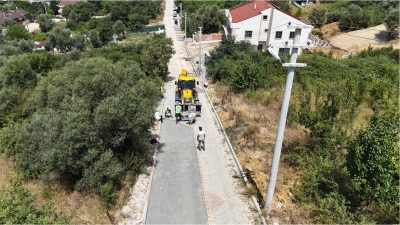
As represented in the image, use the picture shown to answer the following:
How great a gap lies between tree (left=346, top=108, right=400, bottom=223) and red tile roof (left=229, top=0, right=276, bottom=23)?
2825 cm

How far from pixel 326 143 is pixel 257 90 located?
9.65 meters

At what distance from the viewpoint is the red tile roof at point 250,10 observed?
3447cm

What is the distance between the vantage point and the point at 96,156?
10.6m

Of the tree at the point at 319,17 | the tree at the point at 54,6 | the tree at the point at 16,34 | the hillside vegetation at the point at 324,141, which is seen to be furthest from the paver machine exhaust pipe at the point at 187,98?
the tree at the point at 54,6

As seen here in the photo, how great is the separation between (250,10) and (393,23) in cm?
2070

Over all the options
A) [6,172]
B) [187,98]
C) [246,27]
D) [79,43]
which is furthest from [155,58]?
[79,43]

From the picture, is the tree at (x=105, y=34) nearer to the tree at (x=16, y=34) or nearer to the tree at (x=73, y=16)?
the tree at (x=16, y=34)

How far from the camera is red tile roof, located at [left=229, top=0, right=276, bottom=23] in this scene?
113ft

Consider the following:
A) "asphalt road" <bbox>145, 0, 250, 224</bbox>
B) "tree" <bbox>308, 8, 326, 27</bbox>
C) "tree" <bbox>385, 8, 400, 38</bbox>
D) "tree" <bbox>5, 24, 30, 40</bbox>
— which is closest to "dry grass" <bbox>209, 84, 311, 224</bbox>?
"asphalt road" <bbox>145, 0, 250, 224</bbox>

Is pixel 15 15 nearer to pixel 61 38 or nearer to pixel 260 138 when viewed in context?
pixel 61 38

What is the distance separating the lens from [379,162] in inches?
317

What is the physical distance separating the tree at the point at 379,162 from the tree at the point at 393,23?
3739cm

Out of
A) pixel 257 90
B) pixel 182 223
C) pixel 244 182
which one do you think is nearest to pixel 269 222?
pixel 244 182

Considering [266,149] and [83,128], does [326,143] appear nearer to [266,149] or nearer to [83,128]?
[266,149]
